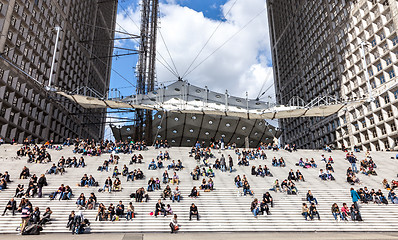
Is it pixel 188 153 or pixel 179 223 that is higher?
pixel 188 153

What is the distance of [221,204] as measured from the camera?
19828 millimetres

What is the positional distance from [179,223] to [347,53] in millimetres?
51450

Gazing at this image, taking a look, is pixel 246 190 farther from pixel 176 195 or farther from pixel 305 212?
pixel 176 195

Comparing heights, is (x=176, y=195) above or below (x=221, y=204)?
above

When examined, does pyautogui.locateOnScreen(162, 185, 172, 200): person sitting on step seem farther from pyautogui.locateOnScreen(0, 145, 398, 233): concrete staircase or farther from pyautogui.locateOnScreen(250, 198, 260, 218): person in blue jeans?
pyautogui.locateOnScreen(250, 198, 260, 218): person in blue jeans

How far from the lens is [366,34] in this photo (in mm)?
50406

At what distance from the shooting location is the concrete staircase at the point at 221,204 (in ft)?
54.7

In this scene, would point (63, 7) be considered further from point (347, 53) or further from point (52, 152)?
point (347, 53)

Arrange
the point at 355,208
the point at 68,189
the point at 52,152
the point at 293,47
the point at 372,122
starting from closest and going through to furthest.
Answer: the point at 355,208 → the point at 68,189 → the point at 52,152 → the point at 372,122 → the point at 293,47

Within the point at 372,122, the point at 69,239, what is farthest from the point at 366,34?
the point at 69,239

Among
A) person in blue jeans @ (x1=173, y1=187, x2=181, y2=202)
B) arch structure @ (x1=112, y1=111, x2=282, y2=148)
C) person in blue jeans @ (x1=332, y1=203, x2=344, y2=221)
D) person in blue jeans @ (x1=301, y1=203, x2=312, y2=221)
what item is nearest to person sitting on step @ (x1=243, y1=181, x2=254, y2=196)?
person in blue jeans @ (x1=301, y1=203, x2=312, y2=221)

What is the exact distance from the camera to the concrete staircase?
16658mm

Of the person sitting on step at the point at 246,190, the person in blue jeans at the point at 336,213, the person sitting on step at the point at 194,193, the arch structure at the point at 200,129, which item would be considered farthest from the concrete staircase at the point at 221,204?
the arch structure at the point at 200,129

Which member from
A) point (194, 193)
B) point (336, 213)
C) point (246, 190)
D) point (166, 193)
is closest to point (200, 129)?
point (246, 190)
